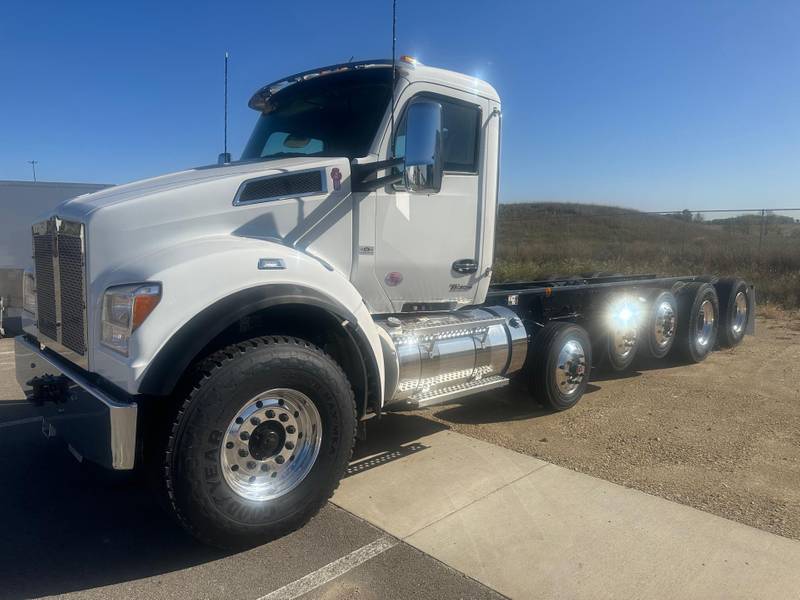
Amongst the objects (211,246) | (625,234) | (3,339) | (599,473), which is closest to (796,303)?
(625,234)

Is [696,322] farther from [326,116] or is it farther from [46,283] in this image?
[46,283]

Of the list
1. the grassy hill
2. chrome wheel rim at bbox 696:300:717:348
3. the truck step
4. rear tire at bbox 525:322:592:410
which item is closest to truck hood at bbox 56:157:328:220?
the truck step

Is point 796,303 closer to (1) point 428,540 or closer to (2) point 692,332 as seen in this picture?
(2) point 692,332

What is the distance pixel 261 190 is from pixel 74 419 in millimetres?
1736

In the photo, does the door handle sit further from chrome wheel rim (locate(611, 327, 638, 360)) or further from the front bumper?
the front bumper

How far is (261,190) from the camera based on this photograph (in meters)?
3.91

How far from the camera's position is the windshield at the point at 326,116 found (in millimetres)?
4547

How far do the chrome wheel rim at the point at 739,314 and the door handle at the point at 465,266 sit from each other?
20.4ft

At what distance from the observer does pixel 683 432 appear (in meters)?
5.49

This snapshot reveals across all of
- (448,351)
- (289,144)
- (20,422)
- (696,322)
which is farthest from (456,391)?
(696,322)

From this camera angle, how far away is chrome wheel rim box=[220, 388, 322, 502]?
131 inches

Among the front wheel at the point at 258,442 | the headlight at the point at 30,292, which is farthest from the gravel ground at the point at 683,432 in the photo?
the headlight at the point at 30,292

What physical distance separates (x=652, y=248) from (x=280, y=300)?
747 inches

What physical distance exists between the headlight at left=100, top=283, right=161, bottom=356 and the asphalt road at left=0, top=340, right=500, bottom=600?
1.20 metres
